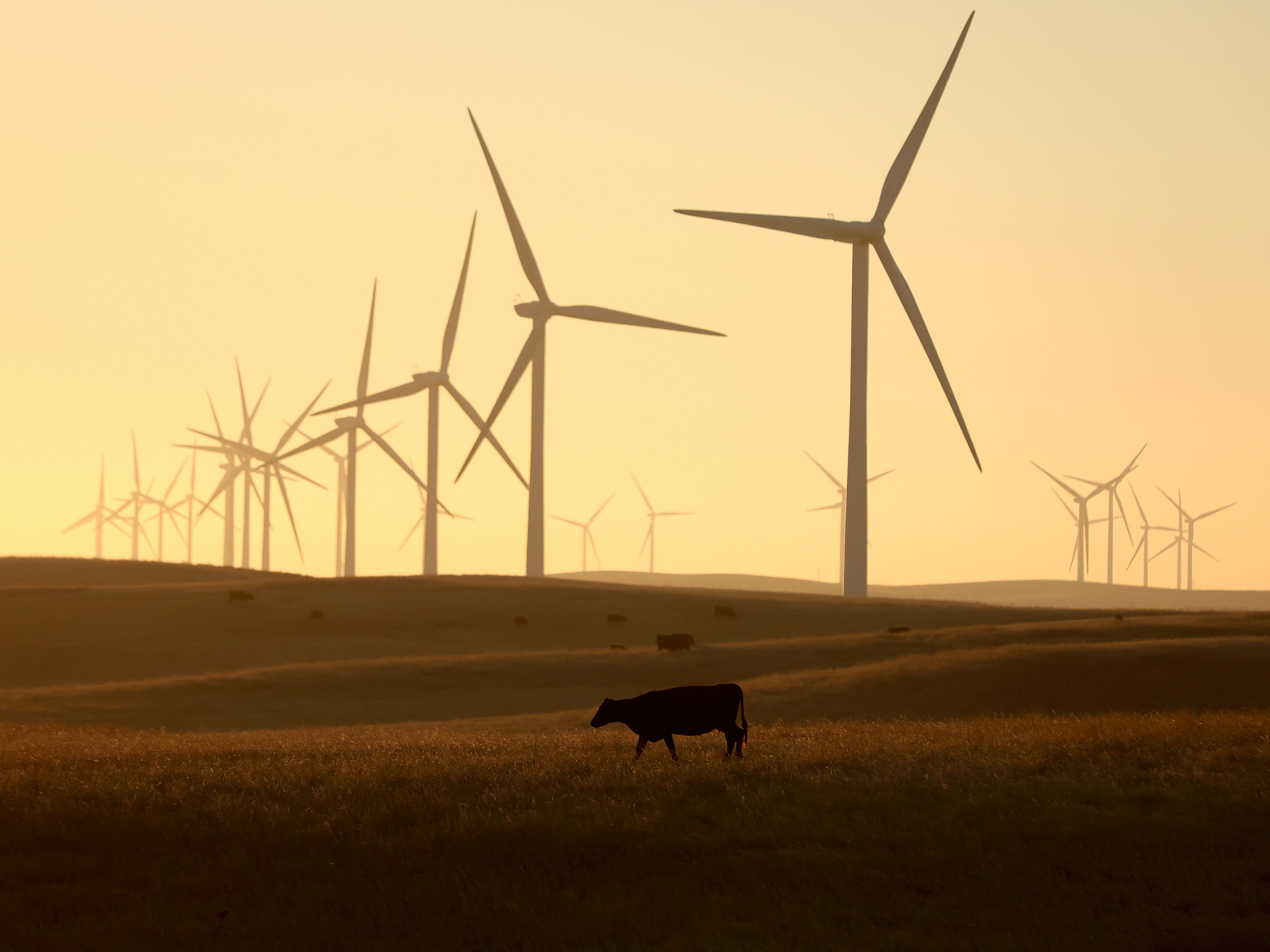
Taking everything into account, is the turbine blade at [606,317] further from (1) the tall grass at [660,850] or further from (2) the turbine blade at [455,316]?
(1) the tall grass at [660,850]

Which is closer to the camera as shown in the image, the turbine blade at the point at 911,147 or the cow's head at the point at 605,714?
the cow's head at the point at 605,714

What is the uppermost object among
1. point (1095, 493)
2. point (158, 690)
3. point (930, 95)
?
point (930, 95)

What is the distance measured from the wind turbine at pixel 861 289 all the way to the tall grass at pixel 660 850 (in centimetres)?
5408

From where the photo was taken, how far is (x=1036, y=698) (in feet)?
122

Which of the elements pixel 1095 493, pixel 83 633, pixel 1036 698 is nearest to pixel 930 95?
pixel 1036 698

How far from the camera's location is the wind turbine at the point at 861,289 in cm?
7394

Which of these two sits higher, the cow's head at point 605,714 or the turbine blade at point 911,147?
the turbine blade at point 911,147

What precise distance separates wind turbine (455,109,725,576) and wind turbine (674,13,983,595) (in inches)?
508

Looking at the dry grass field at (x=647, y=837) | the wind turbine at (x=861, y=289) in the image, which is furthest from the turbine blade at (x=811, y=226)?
the dry grass field at (x=647, y=837)

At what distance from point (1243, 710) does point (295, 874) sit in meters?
22.3

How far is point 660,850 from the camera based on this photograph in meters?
15.2

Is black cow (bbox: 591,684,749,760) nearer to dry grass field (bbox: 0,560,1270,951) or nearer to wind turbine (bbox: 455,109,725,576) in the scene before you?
dry grass field (bbox: 0,560,1270,951)

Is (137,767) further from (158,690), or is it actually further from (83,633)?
(83,633)

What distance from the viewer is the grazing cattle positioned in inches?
1907
